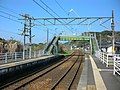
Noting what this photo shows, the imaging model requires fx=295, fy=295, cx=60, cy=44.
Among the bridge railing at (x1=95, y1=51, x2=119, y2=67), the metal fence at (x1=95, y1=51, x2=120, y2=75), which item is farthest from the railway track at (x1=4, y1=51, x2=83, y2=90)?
the bridge railing at (x1=95, y1=51, x2=119, y2=67)

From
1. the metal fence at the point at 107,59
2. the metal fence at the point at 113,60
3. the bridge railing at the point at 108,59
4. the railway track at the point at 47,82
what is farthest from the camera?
the bridge railing at the point at 108,59

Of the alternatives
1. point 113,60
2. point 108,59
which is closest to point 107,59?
point 108,59

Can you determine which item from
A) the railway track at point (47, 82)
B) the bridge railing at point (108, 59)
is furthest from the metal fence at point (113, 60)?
the railway track at point (47, 82)

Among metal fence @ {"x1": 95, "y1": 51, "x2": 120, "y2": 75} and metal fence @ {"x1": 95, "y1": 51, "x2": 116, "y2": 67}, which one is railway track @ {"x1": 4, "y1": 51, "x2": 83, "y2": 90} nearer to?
metal fence @ {"x1": 95, "y1": 51, "x2": 120, "y2": 75}

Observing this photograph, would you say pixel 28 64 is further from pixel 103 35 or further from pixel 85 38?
pixel 103 35

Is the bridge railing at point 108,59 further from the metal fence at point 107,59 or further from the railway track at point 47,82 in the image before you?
the railway track at point 47,82

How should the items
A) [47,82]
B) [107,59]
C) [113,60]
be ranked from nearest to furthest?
[47,82] → [113,60] → [107,59]

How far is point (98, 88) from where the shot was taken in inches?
507

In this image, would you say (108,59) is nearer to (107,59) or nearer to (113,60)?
(107,59)

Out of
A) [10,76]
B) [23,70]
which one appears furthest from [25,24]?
[10,76]

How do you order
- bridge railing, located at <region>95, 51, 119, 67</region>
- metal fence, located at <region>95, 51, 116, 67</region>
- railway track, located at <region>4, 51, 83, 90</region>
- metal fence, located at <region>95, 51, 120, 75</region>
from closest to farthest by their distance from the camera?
railway track, located at <region>4, 51, 83, 90</region>, metal fence, located at <region>95, 51, 120, 75</region>, metal fence, located at <region>95, 51, 116, 67</region>, bridge railing, located at <region>95, 51, 119, 67</region>

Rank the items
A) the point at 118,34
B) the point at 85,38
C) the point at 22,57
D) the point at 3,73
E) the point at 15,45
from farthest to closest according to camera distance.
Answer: the point at 118,34 < the point at 85,38 < the point at 15,45 < the point at 22,57 < the point at 3,73

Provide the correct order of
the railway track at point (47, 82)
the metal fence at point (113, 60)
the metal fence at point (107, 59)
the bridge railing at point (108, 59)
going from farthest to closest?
1. the bridge railing at point (108, 59)
2. the metal fence at point (107, 59)
3. the metal fence at point (113, 60)
4. the railway track at point (47, 82)

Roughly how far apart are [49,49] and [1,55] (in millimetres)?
41476
